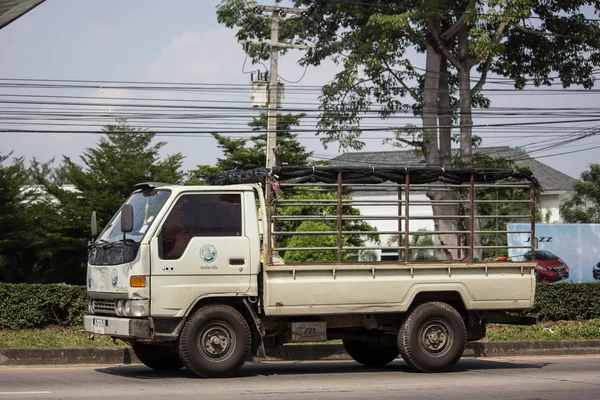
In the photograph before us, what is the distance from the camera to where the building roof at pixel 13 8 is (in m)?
15.1

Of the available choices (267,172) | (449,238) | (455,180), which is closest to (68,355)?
(267,172)

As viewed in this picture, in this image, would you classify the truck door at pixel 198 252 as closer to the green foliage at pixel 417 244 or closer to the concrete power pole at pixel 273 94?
the green foliage at pixel 417 244

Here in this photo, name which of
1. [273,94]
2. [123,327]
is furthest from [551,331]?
[273,94]

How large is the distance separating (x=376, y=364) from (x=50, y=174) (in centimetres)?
9167

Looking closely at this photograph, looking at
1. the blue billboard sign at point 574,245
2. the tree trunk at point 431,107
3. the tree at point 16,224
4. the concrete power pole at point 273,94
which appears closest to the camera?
the tree trunk at point 431,107

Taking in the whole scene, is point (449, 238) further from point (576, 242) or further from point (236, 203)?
point (236, 203)

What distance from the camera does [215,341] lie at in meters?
10.0

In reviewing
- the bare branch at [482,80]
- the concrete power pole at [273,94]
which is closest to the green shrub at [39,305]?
the concrete power pole at [273,94]

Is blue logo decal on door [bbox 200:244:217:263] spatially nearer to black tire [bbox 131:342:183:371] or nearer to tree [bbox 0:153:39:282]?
black tire [bbox 131:342:183:371]

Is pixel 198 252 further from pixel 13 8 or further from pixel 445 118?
pixel 445 118

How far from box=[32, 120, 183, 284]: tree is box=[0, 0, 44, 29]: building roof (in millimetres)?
20865

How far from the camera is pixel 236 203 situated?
10.5 metres

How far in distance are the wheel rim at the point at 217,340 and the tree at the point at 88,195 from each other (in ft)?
89.8

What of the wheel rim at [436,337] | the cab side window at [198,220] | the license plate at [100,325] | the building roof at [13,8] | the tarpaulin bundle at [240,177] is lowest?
the wheel rim at [436,337]
